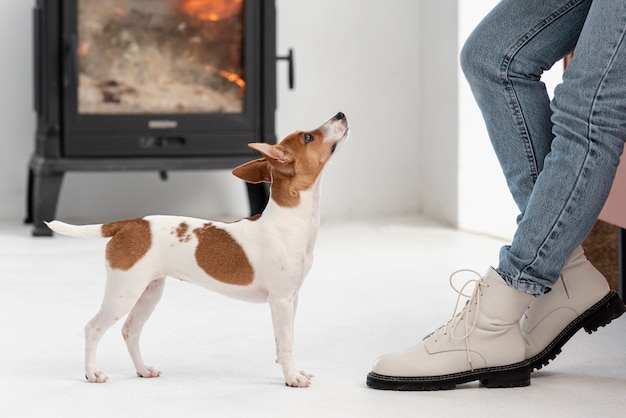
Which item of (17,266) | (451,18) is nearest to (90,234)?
(17,266)

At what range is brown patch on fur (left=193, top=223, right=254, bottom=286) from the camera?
1.47m

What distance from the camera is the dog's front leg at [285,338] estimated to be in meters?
1.47

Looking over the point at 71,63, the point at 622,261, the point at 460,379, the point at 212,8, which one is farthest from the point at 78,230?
the point at 212,8

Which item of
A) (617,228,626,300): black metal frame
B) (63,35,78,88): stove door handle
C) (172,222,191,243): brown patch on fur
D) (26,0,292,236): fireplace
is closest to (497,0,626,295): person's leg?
(172,222,191,243): brown patch on fur

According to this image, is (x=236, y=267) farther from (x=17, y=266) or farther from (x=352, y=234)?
(x=352, y=234)

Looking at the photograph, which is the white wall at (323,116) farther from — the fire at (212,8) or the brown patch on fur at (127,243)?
the brown patch on fur at (127,243)

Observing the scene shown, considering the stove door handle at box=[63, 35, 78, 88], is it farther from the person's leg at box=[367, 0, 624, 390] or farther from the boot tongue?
the boot tongue

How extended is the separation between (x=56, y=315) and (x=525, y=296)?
100cm

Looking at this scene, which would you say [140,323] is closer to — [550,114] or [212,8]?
[550,114]

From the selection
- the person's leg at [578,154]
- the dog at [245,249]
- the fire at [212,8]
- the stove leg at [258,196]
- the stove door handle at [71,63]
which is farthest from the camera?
the stove leg at [258,196]

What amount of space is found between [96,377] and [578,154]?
0.75 meters

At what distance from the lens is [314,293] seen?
2.31 m

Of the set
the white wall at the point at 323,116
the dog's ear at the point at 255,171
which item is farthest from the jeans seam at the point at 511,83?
the white wall at the point at 323,116

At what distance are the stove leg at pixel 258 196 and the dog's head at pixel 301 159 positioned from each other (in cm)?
194
